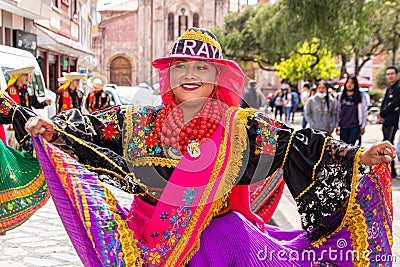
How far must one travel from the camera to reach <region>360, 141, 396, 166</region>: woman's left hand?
3.07 meters

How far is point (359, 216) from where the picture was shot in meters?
3.19

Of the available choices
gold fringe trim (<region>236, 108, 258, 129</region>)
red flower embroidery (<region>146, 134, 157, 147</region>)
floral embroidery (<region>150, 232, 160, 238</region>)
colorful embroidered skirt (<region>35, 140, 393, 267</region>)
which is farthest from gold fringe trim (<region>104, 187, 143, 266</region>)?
gold fringe trim (<region>236, 108, 258, 129</region>)

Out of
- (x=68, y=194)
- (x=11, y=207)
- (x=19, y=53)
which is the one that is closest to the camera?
(x=68, y=194)

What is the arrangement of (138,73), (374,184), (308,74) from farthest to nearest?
(138,73) → (308,74) → (374,184)

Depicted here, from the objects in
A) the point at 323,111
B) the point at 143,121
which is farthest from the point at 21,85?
the point at 143,121

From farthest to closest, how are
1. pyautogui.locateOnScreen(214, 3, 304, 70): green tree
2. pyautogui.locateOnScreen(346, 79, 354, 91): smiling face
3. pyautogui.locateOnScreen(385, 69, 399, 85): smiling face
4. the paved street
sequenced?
pyautogui.locateOnScreen(214, 3, 304, 70): green tree, pyautogui.locateOnScreen(346, 79, 354, 91): smiling face, pyautogui.locateOnScreen(385, 69, 399, 85): smiling face, the paved street

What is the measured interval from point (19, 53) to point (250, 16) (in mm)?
36019

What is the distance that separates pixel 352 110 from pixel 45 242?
6.10m

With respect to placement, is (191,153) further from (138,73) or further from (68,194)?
(138,73)

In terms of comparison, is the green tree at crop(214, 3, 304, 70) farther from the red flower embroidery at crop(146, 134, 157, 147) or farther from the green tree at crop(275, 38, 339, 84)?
the red flower embroidery at crop(146, 134, 157, 147)

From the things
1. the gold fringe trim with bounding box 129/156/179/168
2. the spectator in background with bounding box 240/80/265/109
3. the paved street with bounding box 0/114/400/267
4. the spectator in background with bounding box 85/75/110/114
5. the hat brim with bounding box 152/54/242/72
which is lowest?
the paved street with bounding box 0/114/400/267

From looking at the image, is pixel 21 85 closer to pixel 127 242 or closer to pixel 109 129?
pixel 109 129

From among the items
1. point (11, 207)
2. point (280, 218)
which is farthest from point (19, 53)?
point (11, 207)

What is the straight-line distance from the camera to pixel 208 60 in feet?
10.9
